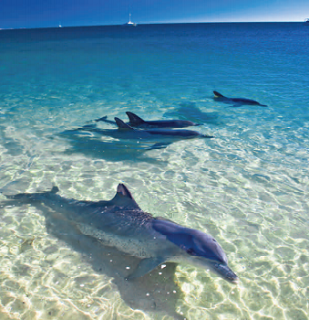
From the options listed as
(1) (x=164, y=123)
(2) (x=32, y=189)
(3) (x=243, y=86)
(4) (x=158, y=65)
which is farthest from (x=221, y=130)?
(4) (x=158, y=65)

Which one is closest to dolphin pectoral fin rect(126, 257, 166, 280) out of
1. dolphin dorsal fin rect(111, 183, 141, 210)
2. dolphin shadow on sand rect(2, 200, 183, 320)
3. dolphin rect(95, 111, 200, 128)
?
dolphin shadow on sand rect(2, 200, 183, 320)

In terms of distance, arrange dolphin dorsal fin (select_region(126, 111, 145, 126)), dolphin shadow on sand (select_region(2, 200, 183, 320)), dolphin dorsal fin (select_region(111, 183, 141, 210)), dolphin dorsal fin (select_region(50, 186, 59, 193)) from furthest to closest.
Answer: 1. dolphin dorsal fin (select_region(126, 111, 145, 126))
2. dolphin dorsal fin (select_region(50, 186, 59, 193))
3. dolphin dorsal fin (select_region(111, 183, 141, 210))
4. dolphin shadow on sand (select_region(2, 200, 183, 320))

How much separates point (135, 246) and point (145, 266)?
403 mm

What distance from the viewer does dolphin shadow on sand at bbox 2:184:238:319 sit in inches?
A: 147

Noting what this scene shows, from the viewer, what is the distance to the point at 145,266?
381cm

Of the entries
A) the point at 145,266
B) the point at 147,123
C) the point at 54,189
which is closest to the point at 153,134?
the point at 147,123

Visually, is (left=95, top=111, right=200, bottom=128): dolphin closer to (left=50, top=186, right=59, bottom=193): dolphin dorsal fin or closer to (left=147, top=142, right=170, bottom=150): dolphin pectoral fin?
(left=147, top=142, right=170, bottom=150): dolphin pectoral fin

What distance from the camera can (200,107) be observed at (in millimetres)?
13477

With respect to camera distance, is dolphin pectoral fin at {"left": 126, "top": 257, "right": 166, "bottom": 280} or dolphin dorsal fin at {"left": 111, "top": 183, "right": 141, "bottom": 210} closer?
dolphin pectoral fin at {"left": 126, "top": 257, "right": 166, "bottom": 280}

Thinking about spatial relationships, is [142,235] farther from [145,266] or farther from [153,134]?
[153,134]

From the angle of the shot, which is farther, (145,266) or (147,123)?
(147,123)

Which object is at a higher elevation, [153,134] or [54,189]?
[54,189]

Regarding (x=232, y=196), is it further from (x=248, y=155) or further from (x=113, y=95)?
(x=113, y=95)

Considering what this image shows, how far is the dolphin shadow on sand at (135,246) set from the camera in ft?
12.3
